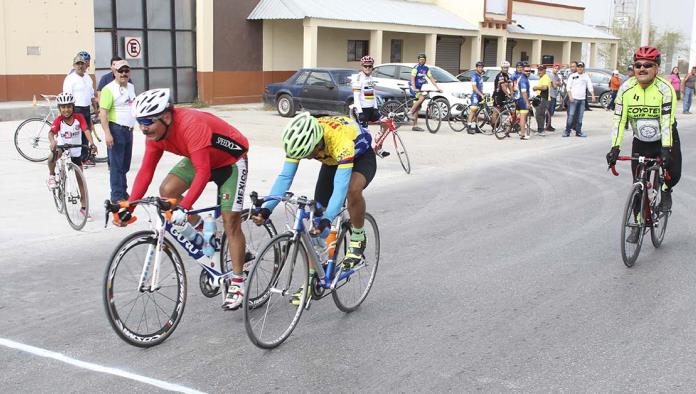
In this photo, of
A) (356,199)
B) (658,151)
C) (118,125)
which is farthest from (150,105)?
(658,151)

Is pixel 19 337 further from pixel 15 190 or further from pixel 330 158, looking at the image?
pixel 15 190

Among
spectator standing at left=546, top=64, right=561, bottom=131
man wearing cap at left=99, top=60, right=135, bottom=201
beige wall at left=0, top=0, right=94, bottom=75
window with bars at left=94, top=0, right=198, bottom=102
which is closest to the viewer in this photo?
man wearing cap at left=99, top=60, right=135, bottom=201

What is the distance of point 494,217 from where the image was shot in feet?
32.3

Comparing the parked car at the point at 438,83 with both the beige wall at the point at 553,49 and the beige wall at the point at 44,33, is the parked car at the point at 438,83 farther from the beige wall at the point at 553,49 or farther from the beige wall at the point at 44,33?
the beige wall at the point at 553,49

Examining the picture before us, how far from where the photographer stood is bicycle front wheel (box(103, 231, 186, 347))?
16.4 ft

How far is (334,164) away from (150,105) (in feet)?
4.51

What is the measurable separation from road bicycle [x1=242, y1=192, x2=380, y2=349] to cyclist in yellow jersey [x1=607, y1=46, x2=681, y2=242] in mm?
3189

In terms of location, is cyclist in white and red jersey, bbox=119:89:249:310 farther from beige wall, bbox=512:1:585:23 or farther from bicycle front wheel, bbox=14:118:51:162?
beige wall, bbox=512:1:585:23

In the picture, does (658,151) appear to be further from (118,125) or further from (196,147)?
(118,125)

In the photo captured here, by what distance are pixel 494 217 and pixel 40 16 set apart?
52.6ft

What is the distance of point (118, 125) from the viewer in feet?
31.3

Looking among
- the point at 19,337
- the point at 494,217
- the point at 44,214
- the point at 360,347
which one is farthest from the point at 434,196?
the point at 19,337

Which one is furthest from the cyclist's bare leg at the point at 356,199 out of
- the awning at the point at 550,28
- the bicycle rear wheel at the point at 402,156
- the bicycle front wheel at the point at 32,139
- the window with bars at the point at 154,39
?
the awning at the point at 550,28

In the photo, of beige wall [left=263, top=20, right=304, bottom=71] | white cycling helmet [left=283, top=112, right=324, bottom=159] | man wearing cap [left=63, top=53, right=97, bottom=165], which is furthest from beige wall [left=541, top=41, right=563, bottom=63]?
white cycling helmet [left=283, top=112, right=324, bottom=159]
